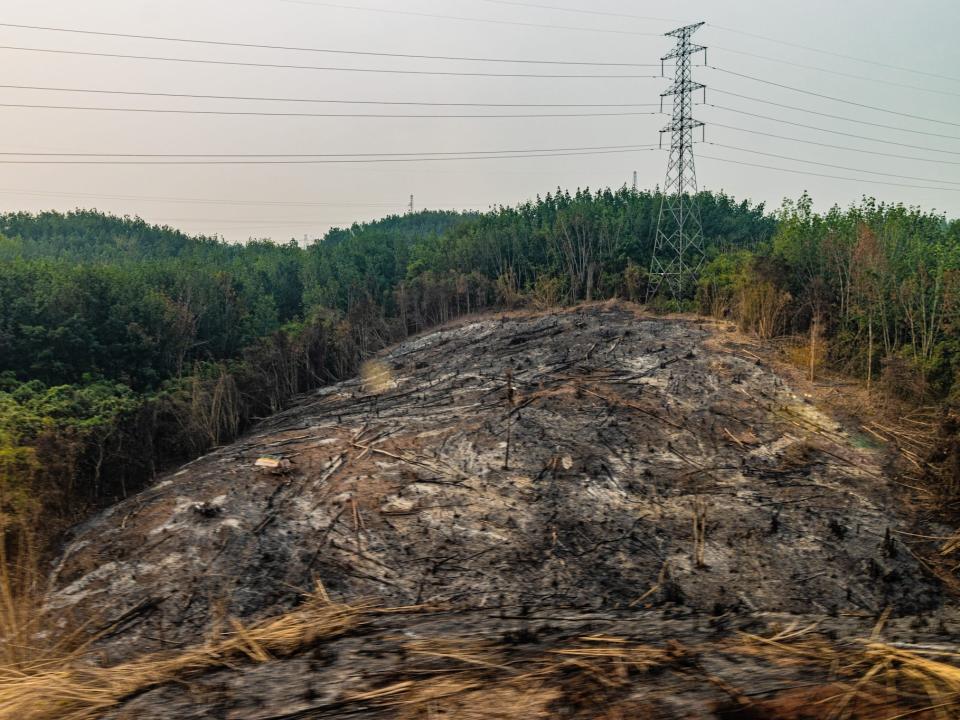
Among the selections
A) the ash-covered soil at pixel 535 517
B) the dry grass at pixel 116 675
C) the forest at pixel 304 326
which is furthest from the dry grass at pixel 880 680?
the forest at pixel 304 326

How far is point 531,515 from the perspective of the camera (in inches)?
342

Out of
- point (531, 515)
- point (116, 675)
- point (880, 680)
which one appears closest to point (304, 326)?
point (531, 515)

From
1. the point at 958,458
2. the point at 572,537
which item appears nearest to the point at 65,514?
the point at 572,537

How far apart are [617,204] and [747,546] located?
162 ft

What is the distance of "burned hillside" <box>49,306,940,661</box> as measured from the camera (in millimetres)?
7098

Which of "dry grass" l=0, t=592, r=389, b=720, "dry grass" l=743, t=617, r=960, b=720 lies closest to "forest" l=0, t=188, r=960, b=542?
"dry grass" l=0, t=592, r=389, b=720

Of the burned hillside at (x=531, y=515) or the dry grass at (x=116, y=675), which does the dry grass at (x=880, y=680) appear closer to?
the dry grass at (x=116, y=675)

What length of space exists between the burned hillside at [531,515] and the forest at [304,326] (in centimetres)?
146

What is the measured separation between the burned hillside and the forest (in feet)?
4.81

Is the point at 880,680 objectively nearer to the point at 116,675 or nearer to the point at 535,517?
the point at 116,675

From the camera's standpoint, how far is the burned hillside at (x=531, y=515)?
710 cm

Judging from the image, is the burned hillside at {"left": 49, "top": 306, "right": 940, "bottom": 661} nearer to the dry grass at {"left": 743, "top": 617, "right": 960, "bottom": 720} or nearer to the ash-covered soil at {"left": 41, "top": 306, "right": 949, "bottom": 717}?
the ash-covered soil at {"left": 41, "top": 306, "right": 949, "bottom": 717}

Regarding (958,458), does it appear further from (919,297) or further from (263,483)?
(263,483)

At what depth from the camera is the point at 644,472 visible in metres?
9.76
